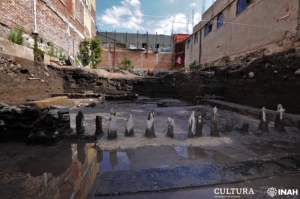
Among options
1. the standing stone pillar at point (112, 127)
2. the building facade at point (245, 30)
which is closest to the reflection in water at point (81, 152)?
the standing stone pillar at point (112, 127)

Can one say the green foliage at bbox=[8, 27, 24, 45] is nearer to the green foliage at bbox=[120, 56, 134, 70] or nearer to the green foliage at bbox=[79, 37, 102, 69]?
the green foliage at bbox=[79, 37, 102, 69]

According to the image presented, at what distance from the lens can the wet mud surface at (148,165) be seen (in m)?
1.89

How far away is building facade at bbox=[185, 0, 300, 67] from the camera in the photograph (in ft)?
→ 30.7

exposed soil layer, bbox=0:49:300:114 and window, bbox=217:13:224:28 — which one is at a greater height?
window, bbox=217:13:224:28

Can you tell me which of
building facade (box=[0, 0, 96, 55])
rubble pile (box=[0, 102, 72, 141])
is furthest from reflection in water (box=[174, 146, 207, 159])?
building facade (box=[0, 0, 96, 55])

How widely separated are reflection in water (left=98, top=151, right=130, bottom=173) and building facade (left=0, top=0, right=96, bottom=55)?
25.4 feet

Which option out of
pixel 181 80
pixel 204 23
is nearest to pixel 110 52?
pixel 204 23

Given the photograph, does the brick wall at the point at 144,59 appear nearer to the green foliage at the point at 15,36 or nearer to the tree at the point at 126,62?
the tree at the point at 126,62

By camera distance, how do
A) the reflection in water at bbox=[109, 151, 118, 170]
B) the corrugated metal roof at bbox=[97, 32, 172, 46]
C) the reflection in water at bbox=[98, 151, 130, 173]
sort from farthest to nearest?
the corrugated metal roof at bbox=[97, 32, 172, 46]
the reflection in water at bbox=[109, 151, 118, 170]
the reflection in water at bbox=[98, 151, 130, 173]

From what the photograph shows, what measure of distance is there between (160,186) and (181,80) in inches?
486

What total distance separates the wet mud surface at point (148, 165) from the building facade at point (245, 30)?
892cm

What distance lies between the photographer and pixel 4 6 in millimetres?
7418

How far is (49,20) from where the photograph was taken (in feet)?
39.6

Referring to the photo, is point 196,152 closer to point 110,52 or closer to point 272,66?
point 272,66
